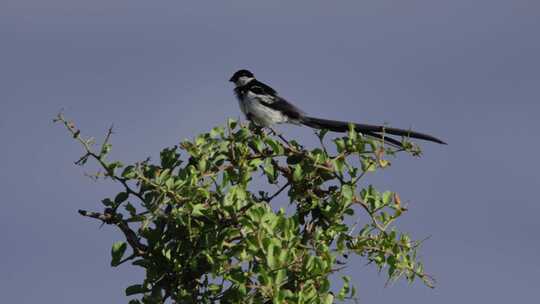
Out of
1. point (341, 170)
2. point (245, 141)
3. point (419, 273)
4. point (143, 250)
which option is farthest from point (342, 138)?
point (143, 250)

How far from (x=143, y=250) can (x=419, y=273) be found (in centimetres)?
148

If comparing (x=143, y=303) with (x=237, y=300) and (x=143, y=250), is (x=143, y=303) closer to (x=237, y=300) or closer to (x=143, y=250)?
(x=143, y=250)

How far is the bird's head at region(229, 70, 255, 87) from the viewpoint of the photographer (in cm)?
968

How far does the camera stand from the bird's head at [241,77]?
9680 mm

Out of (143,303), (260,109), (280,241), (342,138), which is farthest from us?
(260,109)

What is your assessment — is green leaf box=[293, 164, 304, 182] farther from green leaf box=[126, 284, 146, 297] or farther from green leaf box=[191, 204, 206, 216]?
green leaf box=[126, 284, 146, 297]

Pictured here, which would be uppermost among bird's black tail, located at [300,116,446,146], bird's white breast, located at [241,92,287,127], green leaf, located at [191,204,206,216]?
bird's white breast, located at [241,92,287,127]

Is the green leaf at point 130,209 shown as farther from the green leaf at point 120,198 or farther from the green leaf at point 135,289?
the green leaf at point 135,289

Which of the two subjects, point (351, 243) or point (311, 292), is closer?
point (311, 292)

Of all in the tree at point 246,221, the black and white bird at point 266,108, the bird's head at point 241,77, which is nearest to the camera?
the tree at point 246,221

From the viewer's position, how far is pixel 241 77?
9.83 m

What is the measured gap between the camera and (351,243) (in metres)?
4.76

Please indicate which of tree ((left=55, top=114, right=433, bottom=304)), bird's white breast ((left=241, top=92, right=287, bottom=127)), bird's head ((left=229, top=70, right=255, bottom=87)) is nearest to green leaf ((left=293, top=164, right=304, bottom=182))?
tree ((left=55, top=114, right=433, bottom=304))

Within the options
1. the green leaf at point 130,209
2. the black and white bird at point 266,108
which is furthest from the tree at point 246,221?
the black and white bird at point 266,108
